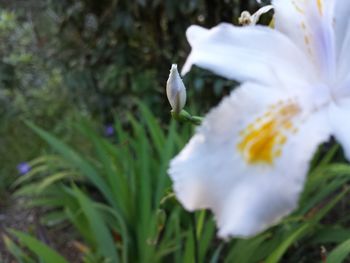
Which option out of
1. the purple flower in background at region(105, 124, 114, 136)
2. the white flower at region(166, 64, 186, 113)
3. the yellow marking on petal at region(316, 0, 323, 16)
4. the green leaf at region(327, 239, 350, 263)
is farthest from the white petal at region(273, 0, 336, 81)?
the purple flower in background at region(105, 124, 114, 136)

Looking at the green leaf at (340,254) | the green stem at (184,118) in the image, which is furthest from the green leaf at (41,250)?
the green stem at (184,118)

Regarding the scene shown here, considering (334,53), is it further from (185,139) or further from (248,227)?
(185,139)

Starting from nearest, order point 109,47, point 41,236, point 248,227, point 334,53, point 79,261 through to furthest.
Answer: point 248,227
point 334,53
point 41,236
point 79,261
point 109,47

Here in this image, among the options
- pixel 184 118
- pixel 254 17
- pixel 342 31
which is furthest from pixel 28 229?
pixel 342 31

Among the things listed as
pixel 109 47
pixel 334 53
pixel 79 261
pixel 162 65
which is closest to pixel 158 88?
pixel 162 65

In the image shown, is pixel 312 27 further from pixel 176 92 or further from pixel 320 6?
pixel 176 92

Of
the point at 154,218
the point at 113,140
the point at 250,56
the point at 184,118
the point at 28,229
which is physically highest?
the point at 250,56
